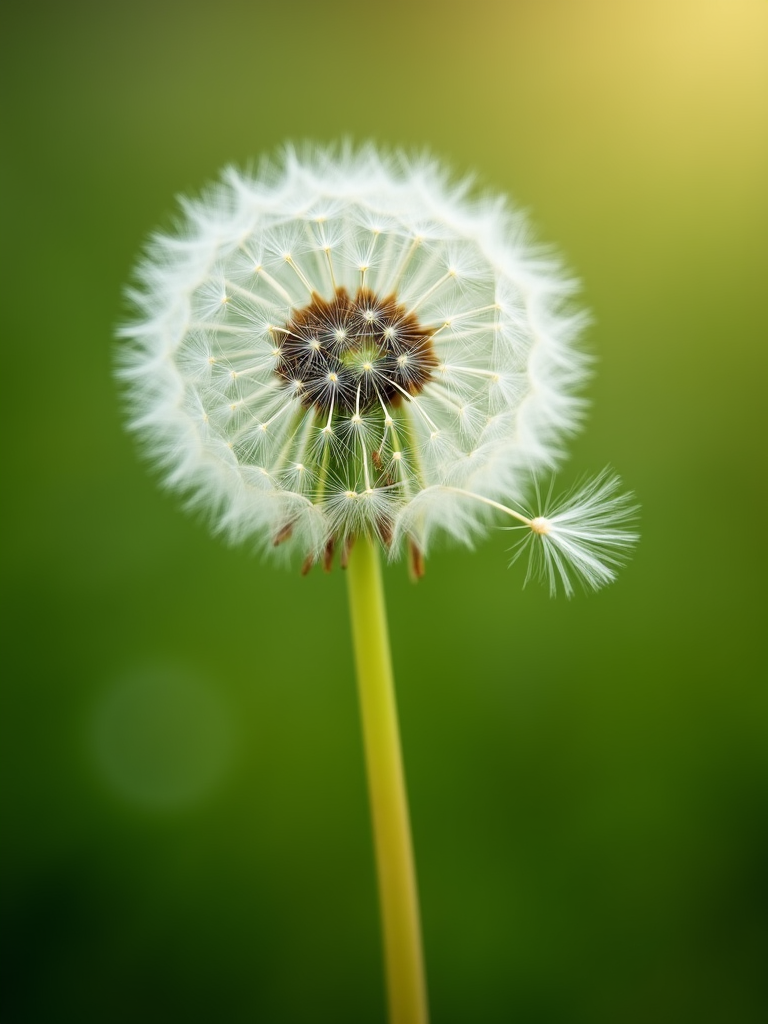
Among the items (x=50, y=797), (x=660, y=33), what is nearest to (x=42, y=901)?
(x=50, y=797)

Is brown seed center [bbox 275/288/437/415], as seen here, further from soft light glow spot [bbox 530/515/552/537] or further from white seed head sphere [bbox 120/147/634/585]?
soft light glow spot [bbox 530/515/552/537]

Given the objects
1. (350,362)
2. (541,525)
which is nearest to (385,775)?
(541,525)

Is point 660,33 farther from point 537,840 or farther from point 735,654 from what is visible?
point 537,840

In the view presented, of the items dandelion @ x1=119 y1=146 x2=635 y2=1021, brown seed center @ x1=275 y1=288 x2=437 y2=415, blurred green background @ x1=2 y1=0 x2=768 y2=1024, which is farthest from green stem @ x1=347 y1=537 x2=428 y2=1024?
blurred green background @ x1=2 y1=0 x2=768 y2=1024

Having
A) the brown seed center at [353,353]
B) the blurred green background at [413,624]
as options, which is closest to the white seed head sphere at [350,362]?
the brown seed center at [353,353]

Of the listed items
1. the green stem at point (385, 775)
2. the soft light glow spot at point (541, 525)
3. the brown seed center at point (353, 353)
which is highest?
the brown seed center at point (353, 353)

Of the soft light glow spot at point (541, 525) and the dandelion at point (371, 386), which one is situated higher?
the dandelion at point (371, 386)

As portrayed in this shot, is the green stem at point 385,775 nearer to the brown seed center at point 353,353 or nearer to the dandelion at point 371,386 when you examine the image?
the dandelion at point 371,386

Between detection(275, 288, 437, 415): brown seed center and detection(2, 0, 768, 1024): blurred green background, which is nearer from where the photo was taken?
detection(275, 288, 437, 415): brown seed center
